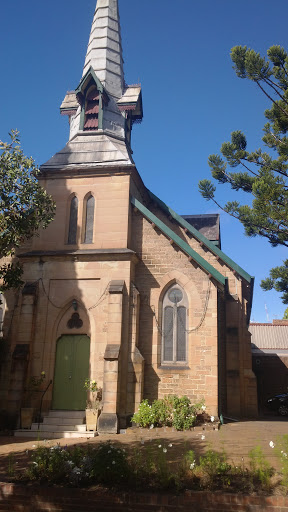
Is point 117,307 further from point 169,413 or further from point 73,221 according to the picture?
point 73,221

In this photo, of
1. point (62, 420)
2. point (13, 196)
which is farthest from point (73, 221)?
point (62, 420)

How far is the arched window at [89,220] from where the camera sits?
59.9 ft

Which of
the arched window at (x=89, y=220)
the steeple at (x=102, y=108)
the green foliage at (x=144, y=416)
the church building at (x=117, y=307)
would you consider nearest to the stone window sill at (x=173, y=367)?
the church building at (x=117, y=307)

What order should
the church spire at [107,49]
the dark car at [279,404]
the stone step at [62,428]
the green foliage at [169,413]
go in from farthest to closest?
the dark car at [279,404]
the church spire at [107,49]
the stone step at [62,428]
the green foliage at [169,413]

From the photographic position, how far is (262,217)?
16.2 m

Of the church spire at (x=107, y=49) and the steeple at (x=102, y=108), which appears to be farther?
the church spire at (x=107, y=49)

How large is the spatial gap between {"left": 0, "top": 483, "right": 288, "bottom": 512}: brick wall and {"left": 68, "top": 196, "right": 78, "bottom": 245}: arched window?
428 inches

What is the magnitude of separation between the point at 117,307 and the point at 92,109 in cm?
981

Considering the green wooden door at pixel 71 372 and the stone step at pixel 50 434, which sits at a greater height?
the green wooden door at pixel 71 372

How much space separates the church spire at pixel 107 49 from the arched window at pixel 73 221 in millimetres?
6793

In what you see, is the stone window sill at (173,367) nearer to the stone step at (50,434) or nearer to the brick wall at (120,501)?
the stone step at (50,434)

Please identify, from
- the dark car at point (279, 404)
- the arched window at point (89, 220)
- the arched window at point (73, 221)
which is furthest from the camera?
the dark car at point (279, 404)

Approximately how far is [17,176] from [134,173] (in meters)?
5.70

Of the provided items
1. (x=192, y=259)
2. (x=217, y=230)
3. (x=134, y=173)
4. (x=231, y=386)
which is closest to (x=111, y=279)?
(x=192, y=259)
